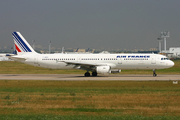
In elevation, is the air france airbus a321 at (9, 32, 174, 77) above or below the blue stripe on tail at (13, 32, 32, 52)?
below

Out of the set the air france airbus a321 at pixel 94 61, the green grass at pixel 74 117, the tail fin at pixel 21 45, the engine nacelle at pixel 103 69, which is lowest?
the green grass at pixel 74 117

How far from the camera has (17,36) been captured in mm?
51750

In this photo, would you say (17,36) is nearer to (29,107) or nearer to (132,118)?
(29,107)

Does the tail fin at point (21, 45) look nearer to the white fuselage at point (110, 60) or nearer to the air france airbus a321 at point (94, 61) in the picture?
the air france airbus a321 at point (94, 61)

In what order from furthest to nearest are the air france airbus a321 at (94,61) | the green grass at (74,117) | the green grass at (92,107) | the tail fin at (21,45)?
the tail fin at (21,45) < the air france airbus a321 at (94,61) < the green grass at (92,107) < the green grass at (74,117)

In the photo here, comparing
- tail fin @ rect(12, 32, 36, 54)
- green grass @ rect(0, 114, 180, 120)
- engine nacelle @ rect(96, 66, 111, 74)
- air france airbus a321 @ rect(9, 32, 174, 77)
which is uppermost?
tail fin @ rect(12, 32, 36, 54)

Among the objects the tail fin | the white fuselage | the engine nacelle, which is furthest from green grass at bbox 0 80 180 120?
the tail fin

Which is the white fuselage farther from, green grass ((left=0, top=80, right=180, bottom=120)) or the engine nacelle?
green grass ((left=0, top=80, right=180, bottom=120))

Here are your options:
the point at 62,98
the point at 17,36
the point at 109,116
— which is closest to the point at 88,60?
the point at 17,36

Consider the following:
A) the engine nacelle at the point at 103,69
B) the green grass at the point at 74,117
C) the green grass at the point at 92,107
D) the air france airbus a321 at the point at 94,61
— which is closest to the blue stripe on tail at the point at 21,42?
the air france airbus a321 at the point at 94,61

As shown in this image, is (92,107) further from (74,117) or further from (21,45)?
(21,45)

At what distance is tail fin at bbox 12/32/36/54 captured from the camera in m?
51.3

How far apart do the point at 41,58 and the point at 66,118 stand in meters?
36.6

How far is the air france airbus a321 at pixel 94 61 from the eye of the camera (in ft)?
151
